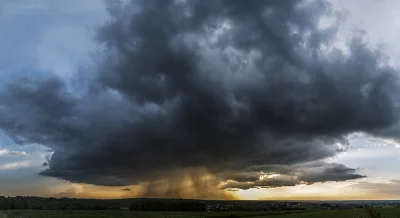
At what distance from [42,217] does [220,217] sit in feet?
231

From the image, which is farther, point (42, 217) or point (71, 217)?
point (71, 217)

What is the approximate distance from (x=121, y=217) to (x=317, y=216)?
7900cm

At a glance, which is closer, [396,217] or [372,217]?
[372,217]

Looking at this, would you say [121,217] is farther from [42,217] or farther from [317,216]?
[317,216]

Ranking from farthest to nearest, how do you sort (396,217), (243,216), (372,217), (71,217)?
1. (243,216)
2. (71,217)
3. (396,217)
4. (372,217)

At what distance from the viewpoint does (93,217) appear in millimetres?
157375

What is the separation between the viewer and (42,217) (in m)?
146

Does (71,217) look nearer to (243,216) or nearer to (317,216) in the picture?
(243,216)

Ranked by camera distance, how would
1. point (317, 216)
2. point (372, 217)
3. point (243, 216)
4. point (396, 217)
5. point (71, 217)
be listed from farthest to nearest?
point (243, 216) < point (71, 217) < point (317, 216) < point (396, 217) < point (372, 217)

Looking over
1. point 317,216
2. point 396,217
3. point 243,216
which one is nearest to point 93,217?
point 243,216

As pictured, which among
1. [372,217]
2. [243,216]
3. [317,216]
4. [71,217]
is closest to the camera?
[372,217]

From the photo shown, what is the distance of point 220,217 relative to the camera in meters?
160

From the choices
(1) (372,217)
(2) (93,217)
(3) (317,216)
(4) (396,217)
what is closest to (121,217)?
(2) (93,217)

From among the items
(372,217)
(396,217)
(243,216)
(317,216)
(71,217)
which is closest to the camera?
(372,217)
